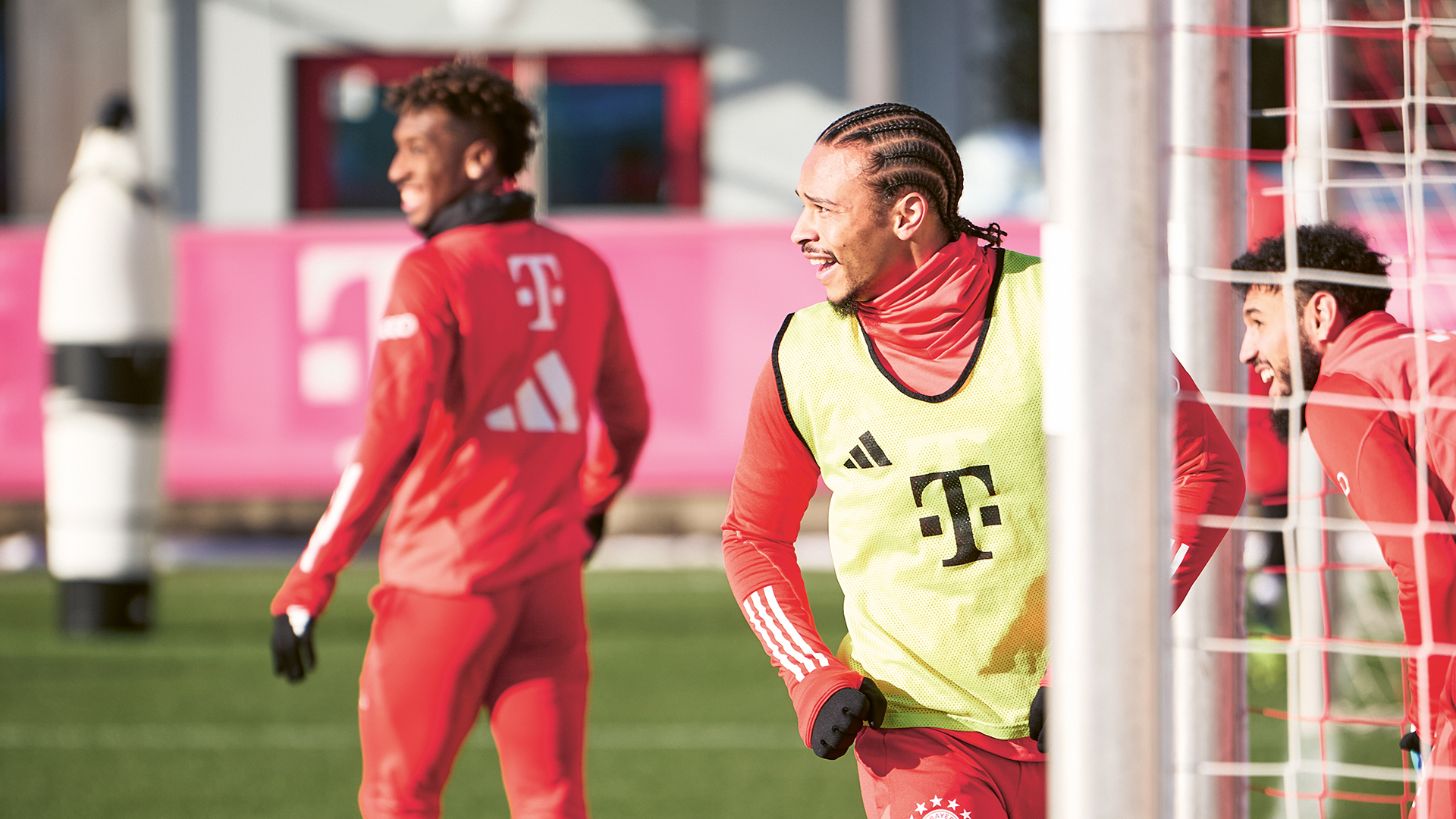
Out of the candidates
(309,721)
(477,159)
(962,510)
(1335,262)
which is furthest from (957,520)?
(309,721)

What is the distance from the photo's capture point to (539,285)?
3.63 meters

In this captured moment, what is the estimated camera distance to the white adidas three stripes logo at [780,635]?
2.56 m

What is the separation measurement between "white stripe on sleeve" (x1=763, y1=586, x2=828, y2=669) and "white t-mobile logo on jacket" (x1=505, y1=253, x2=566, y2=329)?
1169 mm

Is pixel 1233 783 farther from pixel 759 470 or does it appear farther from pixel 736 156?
pixel 736 156

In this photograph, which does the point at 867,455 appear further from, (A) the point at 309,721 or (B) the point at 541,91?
(B) the point at 541,91

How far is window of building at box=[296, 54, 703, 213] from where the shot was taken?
1422 cm

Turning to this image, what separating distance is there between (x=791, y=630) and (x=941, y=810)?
36 cm

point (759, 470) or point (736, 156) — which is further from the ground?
point (736, 156)

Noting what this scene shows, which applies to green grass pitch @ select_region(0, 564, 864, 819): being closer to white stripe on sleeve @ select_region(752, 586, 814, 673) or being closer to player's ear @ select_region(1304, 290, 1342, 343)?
white stripe on sleeve @ select_region(752, 586, 814, 673)

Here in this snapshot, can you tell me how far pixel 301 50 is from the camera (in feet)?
46.1

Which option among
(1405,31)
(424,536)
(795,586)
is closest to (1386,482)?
(1405,31)

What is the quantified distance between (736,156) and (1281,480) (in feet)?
36.5

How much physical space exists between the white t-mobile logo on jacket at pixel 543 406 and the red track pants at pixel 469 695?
1.06 feet

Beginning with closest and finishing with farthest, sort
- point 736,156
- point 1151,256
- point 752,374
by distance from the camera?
point 1151,256 < point 752,374 < point 736,156
